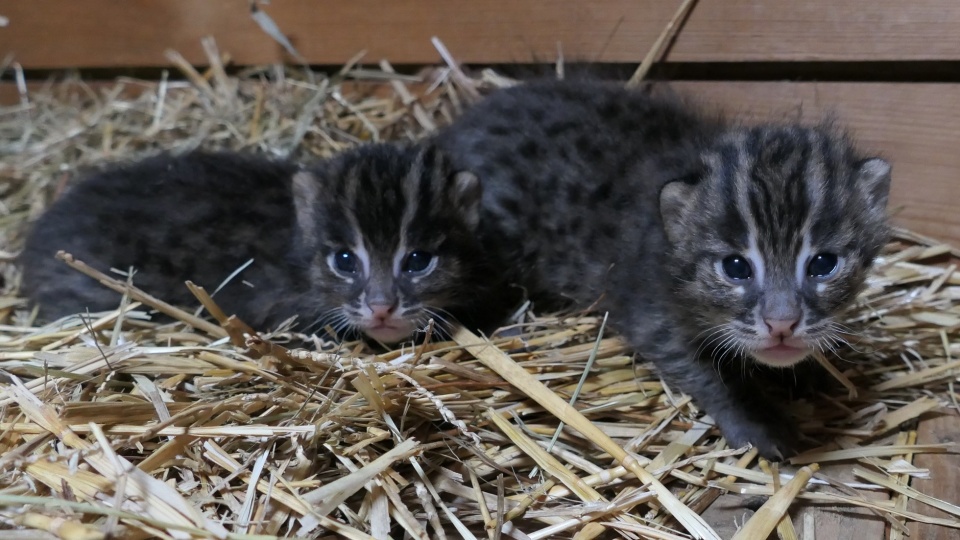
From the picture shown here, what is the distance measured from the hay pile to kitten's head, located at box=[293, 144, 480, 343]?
190 millimetres

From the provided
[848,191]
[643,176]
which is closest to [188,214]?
[643,176]

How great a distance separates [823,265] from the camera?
2.68 m

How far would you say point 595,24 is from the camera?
4.04 m

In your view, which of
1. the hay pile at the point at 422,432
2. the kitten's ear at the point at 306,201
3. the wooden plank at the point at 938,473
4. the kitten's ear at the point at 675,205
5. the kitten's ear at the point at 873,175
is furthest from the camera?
the kitten's ear at the point at 306,201

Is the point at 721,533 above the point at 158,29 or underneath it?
underneath

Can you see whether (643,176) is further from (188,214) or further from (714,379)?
(188,214)

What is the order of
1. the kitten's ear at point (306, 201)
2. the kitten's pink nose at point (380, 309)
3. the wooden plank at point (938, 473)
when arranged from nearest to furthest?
1. the wooden plank at point (938, 473)
2. the kitten's pink nose at point (380, 309)
3. the kitten's ear at point (306, 201)

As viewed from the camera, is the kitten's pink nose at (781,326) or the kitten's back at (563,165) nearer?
the kitten's pink nose at (781,326)

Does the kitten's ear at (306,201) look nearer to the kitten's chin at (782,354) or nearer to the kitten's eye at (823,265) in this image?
the kitten's chin at (782,354)

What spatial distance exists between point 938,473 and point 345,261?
92.4 inches

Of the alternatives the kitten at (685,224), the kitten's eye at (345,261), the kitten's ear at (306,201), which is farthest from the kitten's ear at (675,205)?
the kitten's ear at (306,201)

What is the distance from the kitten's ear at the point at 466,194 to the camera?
11.0ft

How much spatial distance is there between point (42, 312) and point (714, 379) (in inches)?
114

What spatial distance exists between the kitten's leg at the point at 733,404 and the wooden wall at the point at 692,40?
1.52 metres
